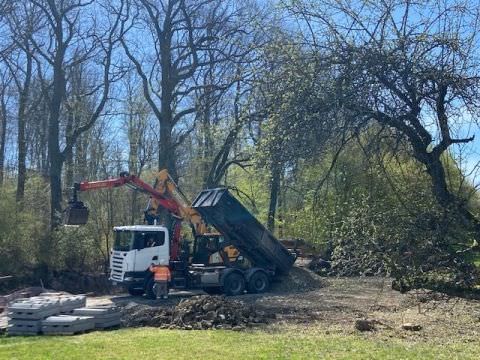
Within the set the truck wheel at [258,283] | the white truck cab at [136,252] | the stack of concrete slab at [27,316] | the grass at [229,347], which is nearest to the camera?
the grass at [229,347]

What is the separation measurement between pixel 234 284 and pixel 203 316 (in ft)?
24.9

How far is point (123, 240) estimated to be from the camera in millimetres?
21875

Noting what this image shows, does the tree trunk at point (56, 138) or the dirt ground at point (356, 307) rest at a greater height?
the tree trunk at point (56, 138)

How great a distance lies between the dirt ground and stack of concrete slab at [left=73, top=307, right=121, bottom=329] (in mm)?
3773

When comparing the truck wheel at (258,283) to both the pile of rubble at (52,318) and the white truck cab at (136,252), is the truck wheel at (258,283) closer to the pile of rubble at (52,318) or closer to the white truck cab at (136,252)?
the white truck cab at (136,252)

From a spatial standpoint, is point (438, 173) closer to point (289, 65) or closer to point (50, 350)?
point (289, 65)

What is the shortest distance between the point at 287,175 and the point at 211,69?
67.0 ft

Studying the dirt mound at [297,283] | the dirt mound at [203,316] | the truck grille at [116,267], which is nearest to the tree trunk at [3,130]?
the truck grille at [116,267]

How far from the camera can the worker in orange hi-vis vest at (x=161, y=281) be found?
2073 centimetres

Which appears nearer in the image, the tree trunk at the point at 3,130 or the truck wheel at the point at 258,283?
the truck wheel at the point at 258,283

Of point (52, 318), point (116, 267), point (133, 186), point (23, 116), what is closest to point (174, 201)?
point (133, 186)

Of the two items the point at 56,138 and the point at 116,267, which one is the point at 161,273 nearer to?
the point at 116,267

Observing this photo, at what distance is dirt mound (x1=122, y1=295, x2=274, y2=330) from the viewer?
582 inches

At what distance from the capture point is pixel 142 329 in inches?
579
